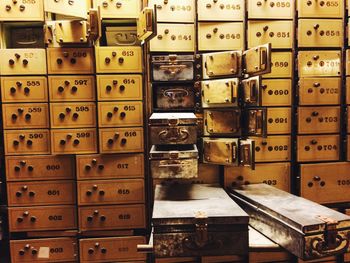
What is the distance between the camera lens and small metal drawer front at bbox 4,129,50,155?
3.00m

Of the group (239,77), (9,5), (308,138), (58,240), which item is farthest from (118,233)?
(9,5)

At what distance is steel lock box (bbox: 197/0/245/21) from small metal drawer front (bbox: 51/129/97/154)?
4.63 feet

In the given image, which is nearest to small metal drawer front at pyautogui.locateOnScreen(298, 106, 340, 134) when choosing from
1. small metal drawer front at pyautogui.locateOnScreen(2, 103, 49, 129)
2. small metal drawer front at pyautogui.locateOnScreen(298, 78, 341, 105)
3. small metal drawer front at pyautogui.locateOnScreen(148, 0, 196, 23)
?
small metal drawer front at pyautogui.locateOnScreen(298, 78, 341, 105)

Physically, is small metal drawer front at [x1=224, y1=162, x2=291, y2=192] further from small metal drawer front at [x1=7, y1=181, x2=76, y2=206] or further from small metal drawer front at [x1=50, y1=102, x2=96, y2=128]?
small metal drawer front at [x1=7, y1=181, x2=76, y2=206]

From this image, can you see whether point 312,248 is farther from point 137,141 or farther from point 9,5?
point 9,5

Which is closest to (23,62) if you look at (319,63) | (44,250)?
(44,250)

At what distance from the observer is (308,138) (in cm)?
314

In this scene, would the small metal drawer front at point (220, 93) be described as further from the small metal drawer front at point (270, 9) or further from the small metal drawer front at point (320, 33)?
the small metal drawer front at point (320, 33)

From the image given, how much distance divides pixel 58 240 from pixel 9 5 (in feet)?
6.82

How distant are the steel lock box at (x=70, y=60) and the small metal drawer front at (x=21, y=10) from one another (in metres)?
0.32

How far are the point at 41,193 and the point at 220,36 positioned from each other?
2.11 metres

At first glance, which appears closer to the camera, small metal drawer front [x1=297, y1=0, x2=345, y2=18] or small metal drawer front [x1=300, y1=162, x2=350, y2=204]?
small metal drawer front [x1=297, y1=0, x2=345, y2=18]

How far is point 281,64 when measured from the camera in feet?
10.1

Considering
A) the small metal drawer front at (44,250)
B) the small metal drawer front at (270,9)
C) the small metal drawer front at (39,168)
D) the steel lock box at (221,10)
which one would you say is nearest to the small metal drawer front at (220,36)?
the steel lock box at (221,10)
